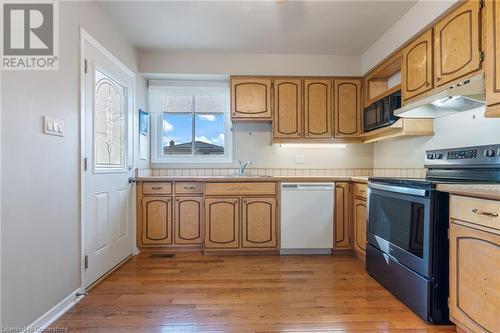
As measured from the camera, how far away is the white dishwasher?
315 cm

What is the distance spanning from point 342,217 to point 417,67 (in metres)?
1.68

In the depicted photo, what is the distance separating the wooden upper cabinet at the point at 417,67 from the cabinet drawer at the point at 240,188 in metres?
1.62

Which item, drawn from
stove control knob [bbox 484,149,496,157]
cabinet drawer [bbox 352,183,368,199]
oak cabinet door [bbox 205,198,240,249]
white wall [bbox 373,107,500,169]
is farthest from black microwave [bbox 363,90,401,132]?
oak cabinet door [bbox 205,198,240,249]

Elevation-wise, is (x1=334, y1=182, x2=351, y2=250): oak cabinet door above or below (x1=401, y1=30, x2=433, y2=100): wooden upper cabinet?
below

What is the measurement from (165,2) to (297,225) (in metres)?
2.52

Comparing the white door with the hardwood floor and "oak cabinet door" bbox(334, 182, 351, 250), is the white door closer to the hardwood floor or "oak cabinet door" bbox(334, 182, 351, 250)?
the hardwood floor

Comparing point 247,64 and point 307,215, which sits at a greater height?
point 247,64

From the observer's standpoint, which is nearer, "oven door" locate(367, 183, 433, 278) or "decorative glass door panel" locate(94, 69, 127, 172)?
"oven door" locate(367, 183, 433, 278)

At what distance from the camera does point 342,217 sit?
320 centimetres

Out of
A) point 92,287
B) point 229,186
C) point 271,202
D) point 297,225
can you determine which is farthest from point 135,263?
point 297,225

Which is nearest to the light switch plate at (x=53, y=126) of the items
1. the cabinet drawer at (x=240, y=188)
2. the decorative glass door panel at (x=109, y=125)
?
the decorative glass door panel at (x=109, y=125)

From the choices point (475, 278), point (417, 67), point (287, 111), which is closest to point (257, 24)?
point (287, 111)

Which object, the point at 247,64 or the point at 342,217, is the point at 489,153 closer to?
the point at 342,217

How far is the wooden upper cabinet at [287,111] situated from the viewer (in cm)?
345
